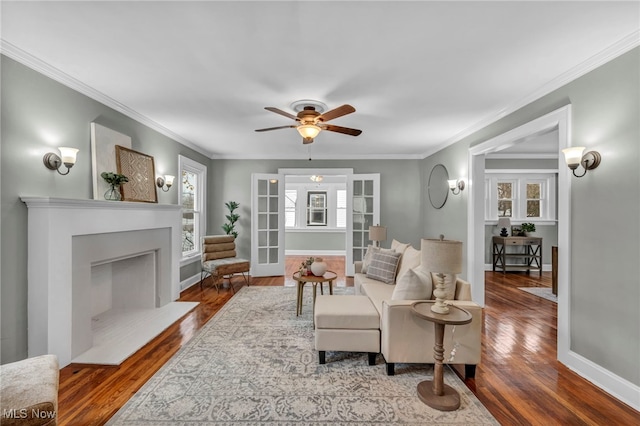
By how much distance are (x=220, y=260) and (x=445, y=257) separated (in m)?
4.07

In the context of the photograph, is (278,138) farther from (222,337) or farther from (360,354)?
(360,354)

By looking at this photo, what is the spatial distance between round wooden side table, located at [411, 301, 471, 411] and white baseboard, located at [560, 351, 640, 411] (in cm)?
116

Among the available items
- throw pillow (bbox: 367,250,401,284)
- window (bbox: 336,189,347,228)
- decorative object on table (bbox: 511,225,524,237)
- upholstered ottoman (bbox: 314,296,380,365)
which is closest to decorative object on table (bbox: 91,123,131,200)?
upholstered ottoman (bbox: 314,296,380,365)

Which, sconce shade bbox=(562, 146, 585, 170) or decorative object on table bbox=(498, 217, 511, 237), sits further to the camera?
decorative object on table bbox=(498, 217, 511, 237)

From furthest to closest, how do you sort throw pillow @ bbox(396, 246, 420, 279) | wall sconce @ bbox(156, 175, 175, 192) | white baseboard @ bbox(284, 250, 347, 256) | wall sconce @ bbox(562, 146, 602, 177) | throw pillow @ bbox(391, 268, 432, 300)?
1. white baseboard @ bbox(284, 250, 347, 256)
2. wall sconce @ bbox(156, 175, 175, 192)
3. throw pillow @ bbox(396, 246, 420, 279)
4. throw pillow @ bbox(391, 268, 432, 300)
5. wall sconce @ bbox(562, 146, 602, 177)

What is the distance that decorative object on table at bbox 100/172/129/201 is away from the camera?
309 centimetres

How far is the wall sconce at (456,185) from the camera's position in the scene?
4.56 meters

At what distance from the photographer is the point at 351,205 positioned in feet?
20.4

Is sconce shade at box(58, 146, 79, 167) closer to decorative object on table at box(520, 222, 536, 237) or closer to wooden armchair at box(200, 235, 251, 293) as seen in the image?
wooden armchair at box(200, 235, 251, 293)

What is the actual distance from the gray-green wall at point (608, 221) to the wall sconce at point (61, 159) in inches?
173

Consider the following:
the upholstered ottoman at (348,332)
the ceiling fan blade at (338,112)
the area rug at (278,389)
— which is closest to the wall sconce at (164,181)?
the area rug at (278,389)

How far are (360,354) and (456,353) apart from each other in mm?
844

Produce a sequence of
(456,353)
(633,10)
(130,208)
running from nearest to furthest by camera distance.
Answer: (633,10) → (456,353) → (130,208)

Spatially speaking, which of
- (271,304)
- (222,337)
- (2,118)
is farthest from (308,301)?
(2,118)
